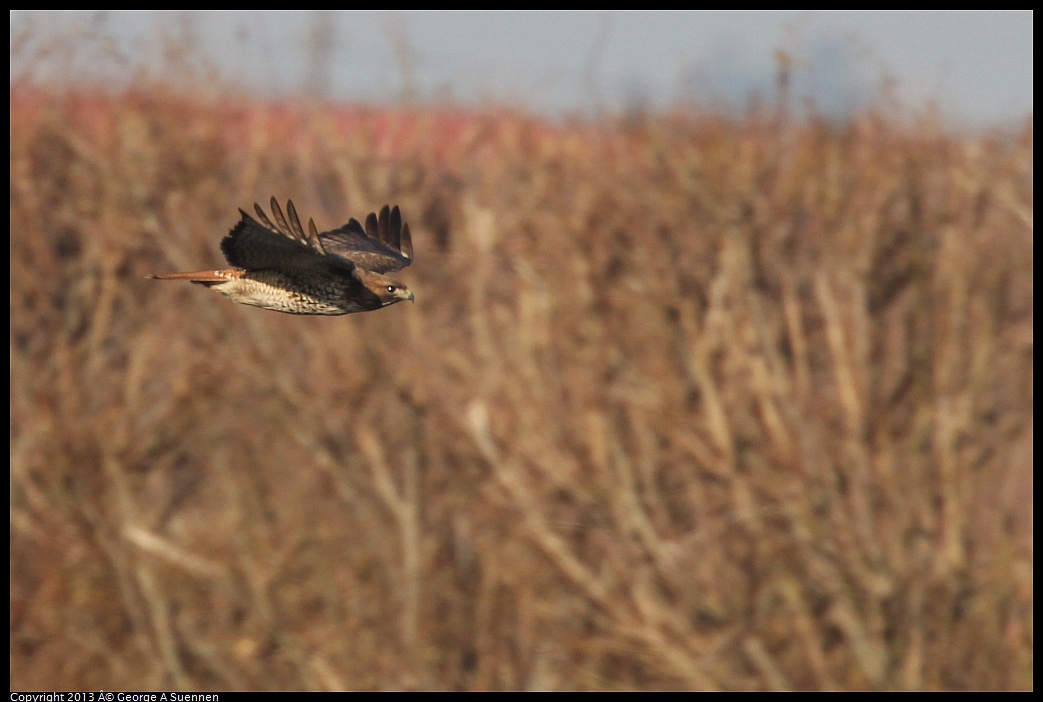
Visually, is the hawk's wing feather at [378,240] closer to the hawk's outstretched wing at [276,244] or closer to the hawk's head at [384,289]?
the hawk's head at [384,289]

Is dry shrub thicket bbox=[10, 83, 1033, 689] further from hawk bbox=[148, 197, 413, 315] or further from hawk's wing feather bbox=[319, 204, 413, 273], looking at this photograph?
hawk bbox=[148, 197, 413, 315]

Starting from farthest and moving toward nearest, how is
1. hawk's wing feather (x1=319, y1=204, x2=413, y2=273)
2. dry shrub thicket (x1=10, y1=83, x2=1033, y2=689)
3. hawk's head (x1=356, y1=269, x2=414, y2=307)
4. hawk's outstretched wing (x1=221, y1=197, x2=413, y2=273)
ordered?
dry shrub thicket (x1=10, y1=83, x2=1033, y2=689) → hawk's wing feather (x1=319, y1=204, x2=413, y2=273) → hawk's head (x1=356, y1=269, x2=414, y2=307) → hawk's outstretched wing (x1=221, y1=197, x2=413, y2=273)

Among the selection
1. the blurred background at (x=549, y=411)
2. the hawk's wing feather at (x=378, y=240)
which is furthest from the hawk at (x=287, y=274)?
the blurred background at (x=549, y=411)

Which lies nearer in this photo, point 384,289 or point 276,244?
point 276,244

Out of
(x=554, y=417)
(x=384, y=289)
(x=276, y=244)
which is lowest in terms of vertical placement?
(x=554, y=417)

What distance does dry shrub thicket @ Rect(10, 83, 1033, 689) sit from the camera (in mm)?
12531

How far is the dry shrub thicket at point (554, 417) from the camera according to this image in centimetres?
1253

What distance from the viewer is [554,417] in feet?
40.8

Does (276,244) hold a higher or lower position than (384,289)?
higher

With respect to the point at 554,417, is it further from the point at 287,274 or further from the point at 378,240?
the point at 287,274

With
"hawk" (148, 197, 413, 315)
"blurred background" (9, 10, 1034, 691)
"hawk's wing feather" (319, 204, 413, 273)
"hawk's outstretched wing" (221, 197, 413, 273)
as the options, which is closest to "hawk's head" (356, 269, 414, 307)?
"hawk" (148, 197, 413, 315)

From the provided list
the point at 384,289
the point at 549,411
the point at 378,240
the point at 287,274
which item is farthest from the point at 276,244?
the point at 549,411

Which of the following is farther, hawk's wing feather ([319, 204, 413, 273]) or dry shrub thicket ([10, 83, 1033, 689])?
dry shrub thicket ([10, 83, 1033, 689])
